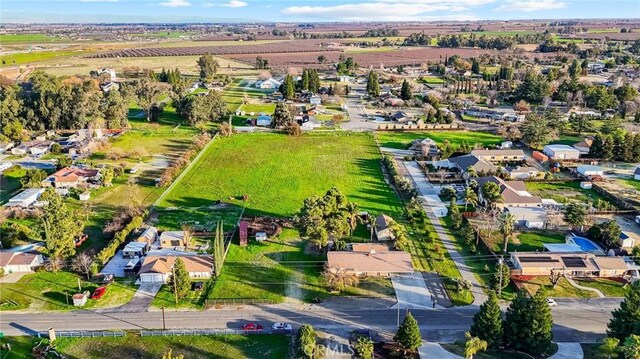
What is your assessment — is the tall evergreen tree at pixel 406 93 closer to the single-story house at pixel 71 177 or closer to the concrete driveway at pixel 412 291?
the single-story house at pixel 71 177

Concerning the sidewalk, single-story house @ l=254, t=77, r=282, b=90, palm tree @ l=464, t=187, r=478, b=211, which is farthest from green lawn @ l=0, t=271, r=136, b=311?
single-story house @ l=254, t=77, r=282, b=90

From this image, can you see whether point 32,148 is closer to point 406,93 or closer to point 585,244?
point 585,244

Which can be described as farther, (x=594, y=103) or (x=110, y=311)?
(x=594, y=103)

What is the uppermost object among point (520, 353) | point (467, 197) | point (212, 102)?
point (212, 102)

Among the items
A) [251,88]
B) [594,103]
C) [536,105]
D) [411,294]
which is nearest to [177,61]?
[251,88]

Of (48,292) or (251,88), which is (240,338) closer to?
(48,292)
